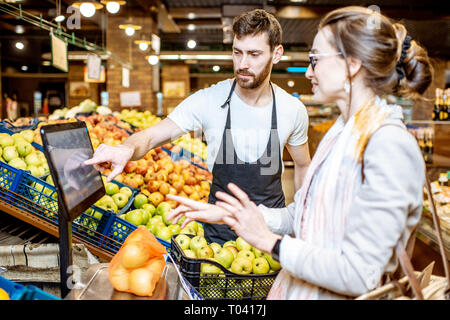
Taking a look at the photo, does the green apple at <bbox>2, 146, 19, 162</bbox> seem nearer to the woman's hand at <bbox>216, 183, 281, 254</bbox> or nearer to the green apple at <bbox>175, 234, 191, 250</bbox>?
the green apple at <bbox>175, 234, 191, 250</bbox>

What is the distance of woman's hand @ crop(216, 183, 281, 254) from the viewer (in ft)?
3.75

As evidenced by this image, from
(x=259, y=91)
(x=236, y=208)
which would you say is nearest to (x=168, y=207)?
(x=259, y=91)

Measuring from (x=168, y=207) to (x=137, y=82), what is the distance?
614 centimetres

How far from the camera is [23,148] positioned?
279 cm

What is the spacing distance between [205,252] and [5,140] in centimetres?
186

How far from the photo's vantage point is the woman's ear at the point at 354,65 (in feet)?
3.71

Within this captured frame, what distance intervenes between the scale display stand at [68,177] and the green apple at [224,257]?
60 cm

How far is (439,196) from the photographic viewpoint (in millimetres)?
3789

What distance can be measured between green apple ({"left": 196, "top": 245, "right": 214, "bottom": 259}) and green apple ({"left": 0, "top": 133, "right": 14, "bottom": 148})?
1787 millimetres

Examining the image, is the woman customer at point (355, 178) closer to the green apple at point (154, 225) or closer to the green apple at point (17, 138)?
the green apple at point (154, 225)

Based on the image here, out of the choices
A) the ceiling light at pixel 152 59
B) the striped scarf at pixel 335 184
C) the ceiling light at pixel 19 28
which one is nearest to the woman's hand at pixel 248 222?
the striped scarf at pixel 335 184

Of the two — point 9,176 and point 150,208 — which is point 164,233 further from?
point 9,176

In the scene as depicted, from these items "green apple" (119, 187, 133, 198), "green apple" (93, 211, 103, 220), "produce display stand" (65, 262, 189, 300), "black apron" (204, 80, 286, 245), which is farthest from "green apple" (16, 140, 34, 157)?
"produce display stand" (65, 262, 189, 300)
